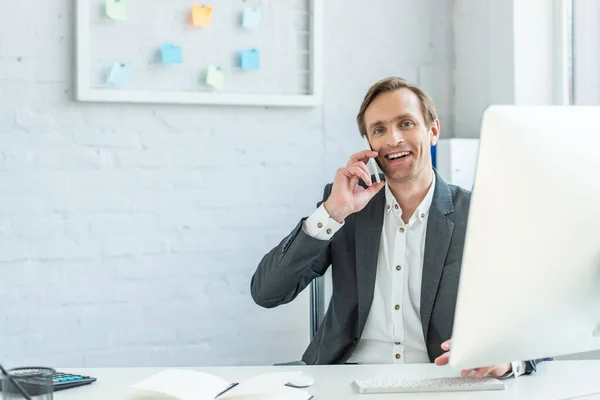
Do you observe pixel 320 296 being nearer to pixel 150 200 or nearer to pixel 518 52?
pixel 150 200

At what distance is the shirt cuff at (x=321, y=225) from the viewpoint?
6.05 ft

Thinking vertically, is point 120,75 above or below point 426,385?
above

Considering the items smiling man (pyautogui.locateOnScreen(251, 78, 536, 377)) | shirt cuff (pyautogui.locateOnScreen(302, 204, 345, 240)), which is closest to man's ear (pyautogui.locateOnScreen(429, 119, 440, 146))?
smiling man (pyautogui.locateOnScreen(251, 78, 536, 377))

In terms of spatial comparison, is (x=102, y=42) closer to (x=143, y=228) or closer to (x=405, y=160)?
(x=143, y=228)

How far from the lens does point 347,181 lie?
1.88m

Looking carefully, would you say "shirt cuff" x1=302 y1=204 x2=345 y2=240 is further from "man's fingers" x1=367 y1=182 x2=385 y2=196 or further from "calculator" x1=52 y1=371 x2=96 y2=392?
"calculator" x1=52 y1=371 x2=96 y2=392

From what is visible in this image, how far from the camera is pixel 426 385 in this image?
Answer: 57.0 inches

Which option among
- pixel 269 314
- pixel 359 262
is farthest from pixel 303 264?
pixel 269 314

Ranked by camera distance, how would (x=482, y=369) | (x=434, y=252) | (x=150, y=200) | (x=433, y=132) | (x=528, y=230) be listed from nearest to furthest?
(x=528, y=230) → (x=482, y=369) → (x=434, y=252) → (x=433, y=132) → (x=150, y=200)

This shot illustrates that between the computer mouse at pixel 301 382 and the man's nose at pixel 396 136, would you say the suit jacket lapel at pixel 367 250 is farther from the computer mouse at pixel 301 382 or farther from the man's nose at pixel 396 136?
the computer mouse at pixel 301 382

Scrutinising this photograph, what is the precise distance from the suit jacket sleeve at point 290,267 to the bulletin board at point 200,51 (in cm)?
101

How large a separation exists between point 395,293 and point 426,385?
0.44 m

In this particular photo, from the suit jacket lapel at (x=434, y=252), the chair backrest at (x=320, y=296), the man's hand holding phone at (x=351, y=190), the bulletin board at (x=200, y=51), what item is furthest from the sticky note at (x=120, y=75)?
the suit jacket lapel at (x=434, y=252)

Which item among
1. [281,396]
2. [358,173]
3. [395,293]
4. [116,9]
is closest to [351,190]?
[358,173]
